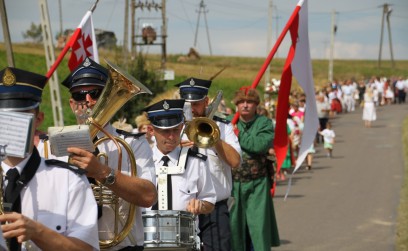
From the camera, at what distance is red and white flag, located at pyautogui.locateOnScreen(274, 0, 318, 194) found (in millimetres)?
10164

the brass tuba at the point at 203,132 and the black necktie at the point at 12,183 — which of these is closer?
the black necktie at the point at 12,183

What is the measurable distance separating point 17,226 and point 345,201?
42.1 feet

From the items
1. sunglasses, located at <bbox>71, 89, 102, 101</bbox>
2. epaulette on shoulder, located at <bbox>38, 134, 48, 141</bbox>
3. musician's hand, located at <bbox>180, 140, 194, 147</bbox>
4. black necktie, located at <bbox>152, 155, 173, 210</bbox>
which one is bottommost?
black necktie, located at <bbox>152, 155, 173, 210</bbox>

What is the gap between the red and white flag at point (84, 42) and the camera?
1058 cm

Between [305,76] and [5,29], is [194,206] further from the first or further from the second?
[5,29]

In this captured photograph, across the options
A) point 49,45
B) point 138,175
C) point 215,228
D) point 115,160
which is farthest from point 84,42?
point 138,175

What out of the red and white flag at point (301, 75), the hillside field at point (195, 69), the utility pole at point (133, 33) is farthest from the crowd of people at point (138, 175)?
the utility pole at point (133, 33)

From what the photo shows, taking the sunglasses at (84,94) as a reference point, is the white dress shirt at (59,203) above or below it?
below

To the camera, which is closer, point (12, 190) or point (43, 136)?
point (12, 190)

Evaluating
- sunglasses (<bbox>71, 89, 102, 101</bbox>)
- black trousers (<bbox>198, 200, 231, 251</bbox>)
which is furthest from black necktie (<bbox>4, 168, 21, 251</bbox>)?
black trousers (<bbox>198, 200, 231, 251</bbox>)

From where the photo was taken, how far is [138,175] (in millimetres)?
5062

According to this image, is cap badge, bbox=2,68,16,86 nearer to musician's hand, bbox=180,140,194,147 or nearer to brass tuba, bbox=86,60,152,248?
brass tuba, bbox=86,60,152,248

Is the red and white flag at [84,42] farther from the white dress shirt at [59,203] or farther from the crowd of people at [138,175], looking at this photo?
the white dress shirt at [59,203]

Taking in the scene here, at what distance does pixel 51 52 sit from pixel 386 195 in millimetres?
6822
